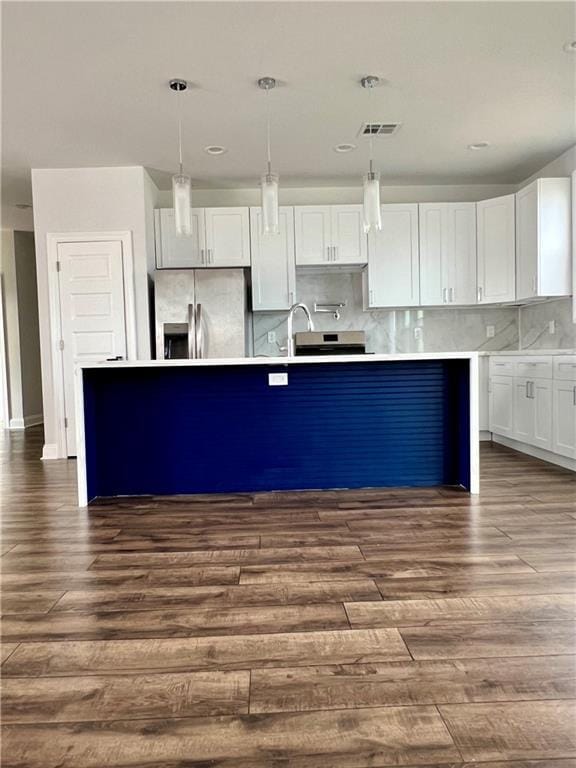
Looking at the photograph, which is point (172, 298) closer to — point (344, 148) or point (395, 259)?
point (344, 148)

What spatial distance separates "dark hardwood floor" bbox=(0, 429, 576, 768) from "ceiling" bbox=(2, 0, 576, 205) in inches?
105

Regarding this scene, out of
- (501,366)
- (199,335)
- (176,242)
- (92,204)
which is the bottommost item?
(501,366)

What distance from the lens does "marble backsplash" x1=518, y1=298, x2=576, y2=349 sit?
15.4 feet

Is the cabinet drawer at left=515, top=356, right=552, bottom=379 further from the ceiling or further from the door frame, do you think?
the door frame

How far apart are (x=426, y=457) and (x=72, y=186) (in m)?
4.05

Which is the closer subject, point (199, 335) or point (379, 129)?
point (379, 129)

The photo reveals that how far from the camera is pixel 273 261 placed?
5316 mm

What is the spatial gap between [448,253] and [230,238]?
2261 mm

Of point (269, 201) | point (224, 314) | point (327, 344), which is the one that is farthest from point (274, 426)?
point (224, 314)

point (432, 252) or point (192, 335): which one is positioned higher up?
point (432, 252)

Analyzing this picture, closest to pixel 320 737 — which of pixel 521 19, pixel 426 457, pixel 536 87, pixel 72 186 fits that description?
pixel 426 457

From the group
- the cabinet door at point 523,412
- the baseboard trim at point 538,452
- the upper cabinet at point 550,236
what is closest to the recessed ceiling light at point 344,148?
the upper cabinet at point 550,236

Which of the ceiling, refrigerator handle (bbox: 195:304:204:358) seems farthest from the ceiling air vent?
refrigerator handle (bbox: 195:304:204:358)

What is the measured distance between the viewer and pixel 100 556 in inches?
94.8
